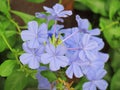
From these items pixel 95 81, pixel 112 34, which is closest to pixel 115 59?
pixel 112 34

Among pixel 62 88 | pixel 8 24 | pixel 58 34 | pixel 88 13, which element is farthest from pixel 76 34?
pixel 88 13

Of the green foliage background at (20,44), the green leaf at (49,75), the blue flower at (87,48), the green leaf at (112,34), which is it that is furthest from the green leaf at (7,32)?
the green leaf at (112,34)

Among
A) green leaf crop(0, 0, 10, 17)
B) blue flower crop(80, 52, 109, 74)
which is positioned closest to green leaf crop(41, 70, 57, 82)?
blue flower crop(80, 52, 109, 74)

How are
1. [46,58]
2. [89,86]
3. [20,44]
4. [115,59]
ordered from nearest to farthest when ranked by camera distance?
[46,58] → [89,86] → [20,44] → [115,59]

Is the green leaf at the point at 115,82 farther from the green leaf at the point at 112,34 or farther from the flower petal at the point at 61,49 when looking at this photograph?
the flower petal at the point at 61,49

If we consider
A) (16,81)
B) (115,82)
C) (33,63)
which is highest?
(33,63)

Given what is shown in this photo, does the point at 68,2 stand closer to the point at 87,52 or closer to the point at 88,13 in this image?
the point at 88,13

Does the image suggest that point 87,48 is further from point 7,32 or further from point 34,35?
point 7,32
